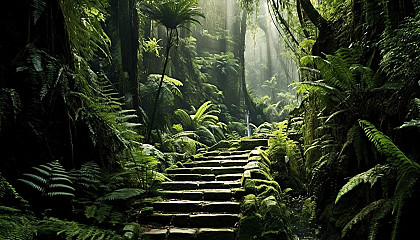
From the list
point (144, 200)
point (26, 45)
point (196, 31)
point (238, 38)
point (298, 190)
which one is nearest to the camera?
point (26, 45)

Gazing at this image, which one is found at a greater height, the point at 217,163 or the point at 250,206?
the point at 217,163

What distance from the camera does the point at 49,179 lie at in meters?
2.74

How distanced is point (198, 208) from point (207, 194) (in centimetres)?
38

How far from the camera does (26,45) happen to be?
2.93 meters

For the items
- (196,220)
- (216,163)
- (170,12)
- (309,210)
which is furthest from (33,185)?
(170,12)

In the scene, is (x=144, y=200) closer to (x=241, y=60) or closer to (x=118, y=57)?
(x=118, y=57)

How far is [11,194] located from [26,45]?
1.48 metres

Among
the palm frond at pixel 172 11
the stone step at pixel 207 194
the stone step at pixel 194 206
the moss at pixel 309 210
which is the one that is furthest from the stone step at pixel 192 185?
the palm frond at pixel 172 11

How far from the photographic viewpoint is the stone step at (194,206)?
3.83m

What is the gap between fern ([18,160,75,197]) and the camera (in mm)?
2650

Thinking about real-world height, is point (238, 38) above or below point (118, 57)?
above

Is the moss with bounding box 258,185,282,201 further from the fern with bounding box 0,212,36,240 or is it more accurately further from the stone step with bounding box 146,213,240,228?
the fern with bounding box 0,212,36,240

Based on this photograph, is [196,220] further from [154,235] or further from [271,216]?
[271,216]

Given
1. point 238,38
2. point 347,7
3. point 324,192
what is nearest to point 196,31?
point 238,38
